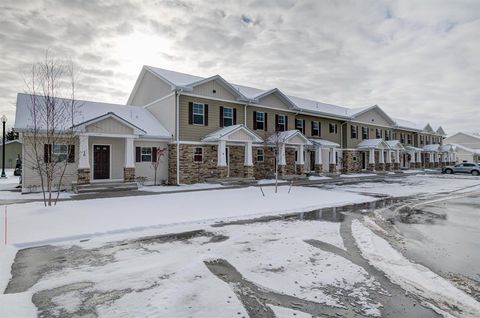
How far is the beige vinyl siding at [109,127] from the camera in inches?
610

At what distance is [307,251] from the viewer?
19.7ft

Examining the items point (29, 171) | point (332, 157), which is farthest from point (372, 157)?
point (29, 171)

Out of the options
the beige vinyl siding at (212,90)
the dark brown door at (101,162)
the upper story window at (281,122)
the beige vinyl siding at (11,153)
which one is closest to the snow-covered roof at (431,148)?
the upper story window at (281,122)

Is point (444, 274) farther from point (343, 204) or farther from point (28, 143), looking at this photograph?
point (28, 143)

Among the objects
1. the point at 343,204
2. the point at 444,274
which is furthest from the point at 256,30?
the point at 444,274

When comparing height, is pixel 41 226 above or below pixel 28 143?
below

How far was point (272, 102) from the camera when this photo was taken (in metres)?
25.0

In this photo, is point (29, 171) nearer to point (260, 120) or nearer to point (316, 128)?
point (260, 120)

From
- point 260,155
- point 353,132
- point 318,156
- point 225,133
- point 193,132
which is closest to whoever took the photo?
point 225,133

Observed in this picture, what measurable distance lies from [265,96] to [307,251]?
19.6 meters

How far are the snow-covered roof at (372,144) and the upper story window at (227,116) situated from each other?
1792 centimetres

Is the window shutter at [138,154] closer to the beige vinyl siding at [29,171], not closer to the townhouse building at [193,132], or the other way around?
the townhouse building at [193,132]

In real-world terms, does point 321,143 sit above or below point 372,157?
above

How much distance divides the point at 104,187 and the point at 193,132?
693 cm
